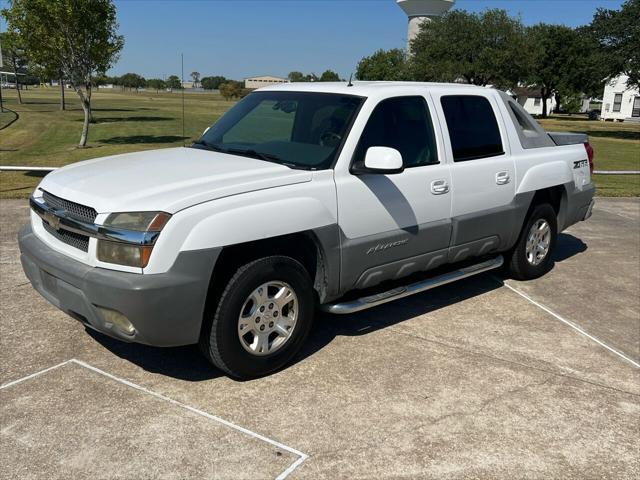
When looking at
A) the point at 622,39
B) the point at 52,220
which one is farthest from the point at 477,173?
the point at 622,39

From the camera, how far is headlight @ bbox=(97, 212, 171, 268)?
3268mm

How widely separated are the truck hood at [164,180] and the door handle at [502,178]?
2.08 meters

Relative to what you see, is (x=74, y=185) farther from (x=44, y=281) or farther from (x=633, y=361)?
(x=633, y=361)

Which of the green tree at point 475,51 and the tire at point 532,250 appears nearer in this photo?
the tire at point 532,250

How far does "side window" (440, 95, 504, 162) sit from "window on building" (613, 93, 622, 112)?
8818cm

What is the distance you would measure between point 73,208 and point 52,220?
218 millimetres

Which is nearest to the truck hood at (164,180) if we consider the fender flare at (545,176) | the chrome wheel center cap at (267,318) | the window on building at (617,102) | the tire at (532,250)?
the chrome wheel center cap at (267,318)

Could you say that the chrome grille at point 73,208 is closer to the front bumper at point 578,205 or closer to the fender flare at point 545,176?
the fender flare at point 545,176

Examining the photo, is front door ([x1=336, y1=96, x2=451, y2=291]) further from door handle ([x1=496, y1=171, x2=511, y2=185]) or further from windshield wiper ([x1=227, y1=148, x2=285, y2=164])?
door handle ([x1=496, y1=171, x2=511, y2=185])

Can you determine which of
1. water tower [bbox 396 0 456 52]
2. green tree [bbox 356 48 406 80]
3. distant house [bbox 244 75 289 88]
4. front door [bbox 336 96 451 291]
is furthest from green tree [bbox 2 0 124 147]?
water tower [bbox 396 0 456 52]

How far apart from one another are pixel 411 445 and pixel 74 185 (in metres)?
2.57

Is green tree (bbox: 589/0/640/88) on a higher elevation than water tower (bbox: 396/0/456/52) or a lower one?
lower

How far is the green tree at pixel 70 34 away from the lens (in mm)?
20888

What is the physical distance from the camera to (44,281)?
12.5ft
